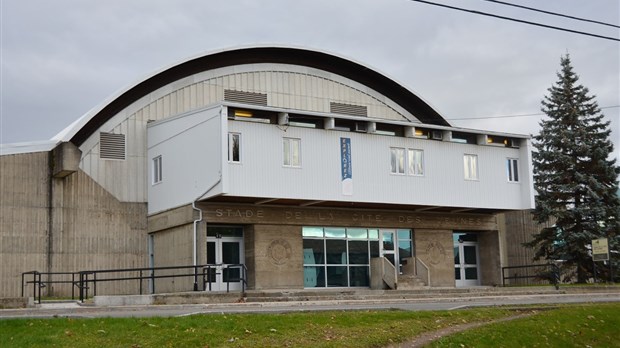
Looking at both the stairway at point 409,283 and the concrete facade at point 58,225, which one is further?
the stairway at point 409,283

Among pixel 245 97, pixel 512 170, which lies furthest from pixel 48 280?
pixel 512 170

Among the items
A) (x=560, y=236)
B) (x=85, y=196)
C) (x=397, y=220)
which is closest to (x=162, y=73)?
(x=85, y=196)

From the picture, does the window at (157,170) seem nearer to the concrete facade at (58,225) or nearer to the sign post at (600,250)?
the concrete facade at (58,225)

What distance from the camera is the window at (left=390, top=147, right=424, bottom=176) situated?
116ft

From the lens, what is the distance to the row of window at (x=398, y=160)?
31.5 meters

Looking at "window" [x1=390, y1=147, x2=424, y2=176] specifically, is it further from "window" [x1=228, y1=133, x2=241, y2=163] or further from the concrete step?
"window" [x1=228, y1=133, x2=241, y2=163]

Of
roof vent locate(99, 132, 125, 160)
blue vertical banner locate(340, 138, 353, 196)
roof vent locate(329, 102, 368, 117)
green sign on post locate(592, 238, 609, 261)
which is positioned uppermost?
roof vent locate(329, 102, 368, 117)

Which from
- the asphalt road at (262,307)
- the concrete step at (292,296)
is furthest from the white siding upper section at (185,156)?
the asphalt road at (262,307)

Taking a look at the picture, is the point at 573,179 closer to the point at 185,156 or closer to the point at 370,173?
the point at 370,173

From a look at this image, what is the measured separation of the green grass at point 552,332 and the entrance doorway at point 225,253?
14.5 m

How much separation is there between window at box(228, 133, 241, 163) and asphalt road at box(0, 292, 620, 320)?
788 centimetres

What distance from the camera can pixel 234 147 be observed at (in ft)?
103

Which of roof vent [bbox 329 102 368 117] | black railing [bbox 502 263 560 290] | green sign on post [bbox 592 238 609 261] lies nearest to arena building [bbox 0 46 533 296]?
roof vent [bbox 329 102 368 117]

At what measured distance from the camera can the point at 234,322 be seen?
17031 millimetres
